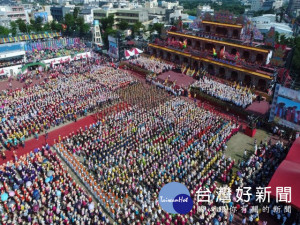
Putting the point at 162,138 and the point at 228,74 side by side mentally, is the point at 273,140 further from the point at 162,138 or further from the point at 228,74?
the point at 228,74

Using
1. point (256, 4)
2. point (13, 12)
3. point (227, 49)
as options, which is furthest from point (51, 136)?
point (256, 4)

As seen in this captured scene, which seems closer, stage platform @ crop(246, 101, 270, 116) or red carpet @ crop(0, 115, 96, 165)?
red carpet @ crop(0, 115, 96, 165)

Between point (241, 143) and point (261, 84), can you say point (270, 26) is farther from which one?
point (241, 143)

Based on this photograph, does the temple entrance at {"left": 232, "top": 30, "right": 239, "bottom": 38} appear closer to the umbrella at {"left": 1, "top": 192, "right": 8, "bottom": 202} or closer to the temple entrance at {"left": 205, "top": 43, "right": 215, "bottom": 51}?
the temple entrance at {"left": 205, "top": 43, "right": 215, "bottom": 51}

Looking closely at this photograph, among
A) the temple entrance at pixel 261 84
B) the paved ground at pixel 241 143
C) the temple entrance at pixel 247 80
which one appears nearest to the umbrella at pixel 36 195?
the paved ground at pixel 241 143

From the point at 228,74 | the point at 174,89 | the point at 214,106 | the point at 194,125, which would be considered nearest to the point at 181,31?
the point at 228,74

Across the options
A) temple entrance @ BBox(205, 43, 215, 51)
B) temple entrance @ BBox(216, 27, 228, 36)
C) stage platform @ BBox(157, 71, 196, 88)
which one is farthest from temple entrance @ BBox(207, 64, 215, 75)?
temple entrance @ BBox(216, 27, 228, 36)
